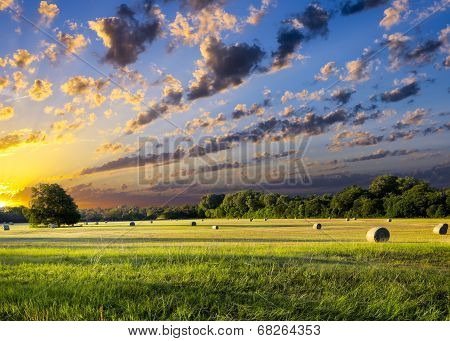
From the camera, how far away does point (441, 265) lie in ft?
51.5

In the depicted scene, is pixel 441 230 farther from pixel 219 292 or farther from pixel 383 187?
pixel 383 187

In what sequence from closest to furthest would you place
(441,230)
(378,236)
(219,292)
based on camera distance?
(219,292) < (378,236) < (441,230)

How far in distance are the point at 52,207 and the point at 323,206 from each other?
59.6 metres

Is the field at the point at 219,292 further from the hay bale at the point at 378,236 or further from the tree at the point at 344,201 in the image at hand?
the tree at the point at 344,201

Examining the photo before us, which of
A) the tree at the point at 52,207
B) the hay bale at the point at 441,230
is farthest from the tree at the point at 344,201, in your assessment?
the hay bale at the point at 441,230

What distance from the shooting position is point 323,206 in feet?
359

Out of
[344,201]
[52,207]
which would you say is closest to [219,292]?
[52,207]

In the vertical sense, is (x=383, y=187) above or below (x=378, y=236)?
above

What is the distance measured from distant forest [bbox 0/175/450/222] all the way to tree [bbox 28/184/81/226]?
4958mm

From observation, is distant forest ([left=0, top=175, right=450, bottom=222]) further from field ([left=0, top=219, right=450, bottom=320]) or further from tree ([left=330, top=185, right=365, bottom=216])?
field ([left=0, top=219, right=450, bottom=320])

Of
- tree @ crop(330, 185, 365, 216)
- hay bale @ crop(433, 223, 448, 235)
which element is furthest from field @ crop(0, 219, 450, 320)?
tree @ crop(330, 185, 365, 216)

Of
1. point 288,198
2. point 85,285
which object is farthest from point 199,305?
point 288,198

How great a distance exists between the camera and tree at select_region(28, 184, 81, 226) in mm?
82062
